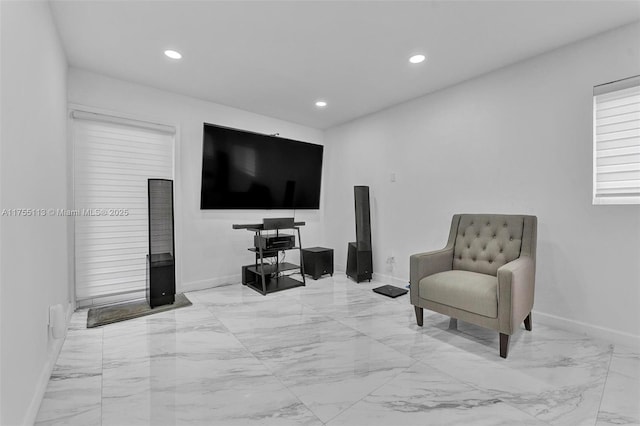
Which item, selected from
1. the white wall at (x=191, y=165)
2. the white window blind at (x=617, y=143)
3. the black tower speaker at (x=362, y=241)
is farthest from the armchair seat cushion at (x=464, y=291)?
the white wall at (x=191, y=165)

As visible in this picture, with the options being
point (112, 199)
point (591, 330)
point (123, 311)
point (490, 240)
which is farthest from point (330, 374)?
point (112, 199)

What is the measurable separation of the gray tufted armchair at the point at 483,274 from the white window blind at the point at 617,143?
58 cm

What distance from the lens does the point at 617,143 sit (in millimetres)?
2219

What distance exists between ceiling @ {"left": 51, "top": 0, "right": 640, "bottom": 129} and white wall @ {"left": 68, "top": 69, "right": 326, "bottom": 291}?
153 millimetres

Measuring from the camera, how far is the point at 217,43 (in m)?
2.37

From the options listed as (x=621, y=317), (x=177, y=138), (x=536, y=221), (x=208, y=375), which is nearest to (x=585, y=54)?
(x=536, y=221)

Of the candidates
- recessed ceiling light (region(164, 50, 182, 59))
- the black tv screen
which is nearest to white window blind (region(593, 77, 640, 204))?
the black tv screen

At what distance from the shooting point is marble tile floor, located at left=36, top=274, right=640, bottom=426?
4.66 feet

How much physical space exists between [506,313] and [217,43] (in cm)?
296

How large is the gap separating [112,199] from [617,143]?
15.0 ft

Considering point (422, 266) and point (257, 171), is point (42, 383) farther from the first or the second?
point (257, 171)

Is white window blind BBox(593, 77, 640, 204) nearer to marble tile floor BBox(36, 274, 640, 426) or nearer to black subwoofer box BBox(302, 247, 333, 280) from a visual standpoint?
marble tile floor BBox(36, 274, 640, 426)

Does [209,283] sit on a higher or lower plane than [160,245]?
lower

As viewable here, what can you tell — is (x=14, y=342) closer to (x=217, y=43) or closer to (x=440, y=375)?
(x=440, y=375)
